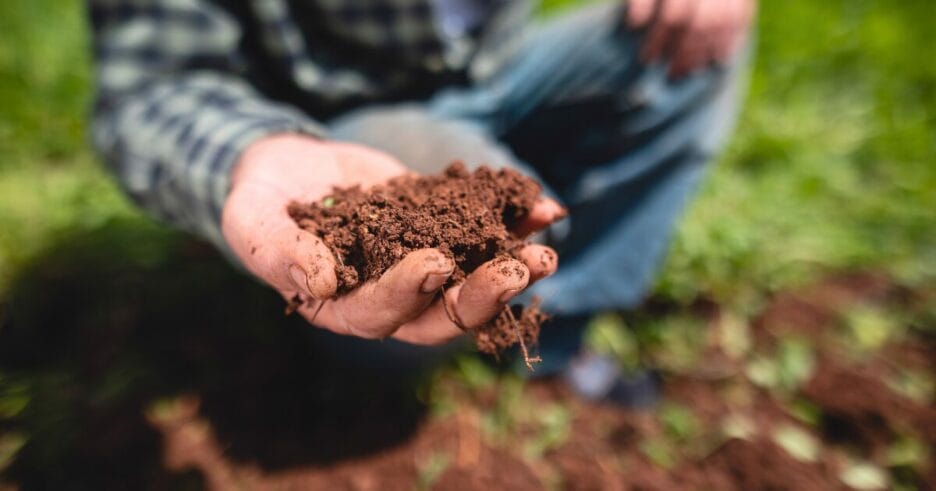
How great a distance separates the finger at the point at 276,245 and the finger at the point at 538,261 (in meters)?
0.36

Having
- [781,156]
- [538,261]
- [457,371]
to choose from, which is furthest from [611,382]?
[781,156]

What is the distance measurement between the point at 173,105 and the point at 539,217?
100 centimetres

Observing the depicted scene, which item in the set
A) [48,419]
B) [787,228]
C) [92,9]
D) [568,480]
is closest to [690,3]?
[787,228]

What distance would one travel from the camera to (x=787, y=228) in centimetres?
254

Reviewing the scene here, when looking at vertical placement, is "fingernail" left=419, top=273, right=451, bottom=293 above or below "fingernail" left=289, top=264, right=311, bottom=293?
above

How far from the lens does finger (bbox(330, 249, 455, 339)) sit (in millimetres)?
963

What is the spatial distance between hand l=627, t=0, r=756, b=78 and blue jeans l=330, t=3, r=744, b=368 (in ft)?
0.16

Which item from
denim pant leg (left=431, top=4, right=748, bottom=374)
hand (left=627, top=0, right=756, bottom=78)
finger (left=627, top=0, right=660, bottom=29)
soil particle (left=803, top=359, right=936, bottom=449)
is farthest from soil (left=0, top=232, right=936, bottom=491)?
finger (left=627, top=0, right=660, bottom=29)

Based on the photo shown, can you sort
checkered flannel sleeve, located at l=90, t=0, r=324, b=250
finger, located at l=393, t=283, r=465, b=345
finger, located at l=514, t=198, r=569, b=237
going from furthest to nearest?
checkered flannel sleeve, located at l=90, t=0, r=324, b=250, finger, located at l=514, t=198, r=569, b=237, finger, located at l=393, t=283, r=465, b=345

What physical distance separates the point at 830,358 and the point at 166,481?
2.14 metres

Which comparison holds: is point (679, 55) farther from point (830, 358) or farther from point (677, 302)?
point (830, 358)

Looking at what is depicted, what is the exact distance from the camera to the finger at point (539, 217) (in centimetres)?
129

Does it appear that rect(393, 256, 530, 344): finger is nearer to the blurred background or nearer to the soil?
the soil

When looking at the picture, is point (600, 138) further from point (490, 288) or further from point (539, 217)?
point (490, 288)
